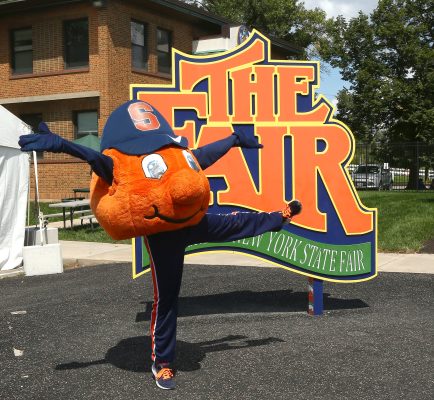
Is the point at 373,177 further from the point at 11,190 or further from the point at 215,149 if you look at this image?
the point at 215,149

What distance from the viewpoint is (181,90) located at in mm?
6590

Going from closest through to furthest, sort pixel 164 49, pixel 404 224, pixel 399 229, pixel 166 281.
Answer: pixel 166 281 < pixel 399 229 < pixel 404 224 < pixel 164 49

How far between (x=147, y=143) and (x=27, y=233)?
7.48 meters

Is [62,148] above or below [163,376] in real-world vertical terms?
above

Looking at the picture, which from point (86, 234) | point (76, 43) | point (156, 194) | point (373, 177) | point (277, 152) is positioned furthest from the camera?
point (373, 177)

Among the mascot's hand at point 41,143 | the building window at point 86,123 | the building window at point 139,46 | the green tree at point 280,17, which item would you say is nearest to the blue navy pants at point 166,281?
the mascot's hand at point 41,143

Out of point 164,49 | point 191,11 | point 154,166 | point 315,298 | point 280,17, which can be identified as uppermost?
point 280,17

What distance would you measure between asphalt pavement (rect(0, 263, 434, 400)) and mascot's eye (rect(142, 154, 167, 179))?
161 cm

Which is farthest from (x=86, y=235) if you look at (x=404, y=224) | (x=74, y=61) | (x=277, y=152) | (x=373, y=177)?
(x=373, y=177)

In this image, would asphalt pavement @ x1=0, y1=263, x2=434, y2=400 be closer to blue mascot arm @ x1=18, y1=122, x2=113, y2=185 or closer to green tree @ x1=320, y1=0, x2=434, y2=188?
blue mascot arm @ x1=18, y1=122, x2=113, y2=185

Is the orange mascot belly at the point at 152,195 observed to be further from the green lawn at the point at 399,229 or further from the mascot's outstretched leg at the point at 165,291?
→ the green lawn at the point at 399,229

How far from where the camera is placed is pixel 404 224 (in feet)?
43.9

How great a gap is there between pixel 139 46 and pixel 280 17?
18.3 metres

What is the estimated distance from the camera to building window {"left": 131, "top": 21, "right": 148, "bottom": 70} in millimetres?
21812
